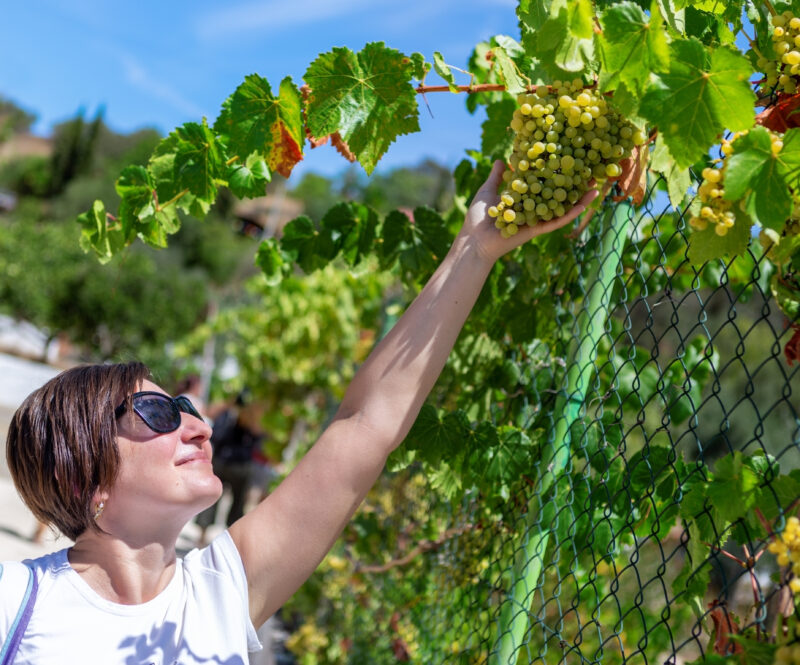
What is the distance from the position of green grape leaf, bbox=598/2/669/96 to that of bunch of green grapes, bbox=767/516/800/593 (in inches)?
25.6

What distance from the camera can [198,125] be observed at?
1.79 metres

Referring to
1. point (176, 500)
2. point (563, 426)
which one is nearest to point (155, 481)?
point (176, 500)

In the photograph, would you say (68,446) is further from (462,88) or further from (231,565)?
(462,88)

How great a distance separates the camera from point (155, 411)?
1.70 meters

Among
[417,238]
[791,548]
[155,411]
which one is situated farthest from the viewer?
[417,238]

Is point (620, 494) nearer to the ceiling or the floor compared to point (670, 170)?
nearer to the floor

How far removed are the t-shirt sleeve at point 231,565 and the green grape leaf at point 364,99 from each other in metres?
0.81

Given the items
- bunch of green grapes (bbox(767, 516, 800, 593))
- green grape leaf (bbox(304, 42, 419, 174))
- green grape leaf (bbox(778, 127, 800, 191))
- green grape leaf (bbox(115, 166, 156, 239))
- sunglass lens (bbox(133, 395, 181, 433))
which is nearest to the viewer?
bunch of green grapes (bbox(767, 516, 800, 593))

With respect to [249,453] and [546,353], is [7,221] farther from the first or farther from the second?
[546,353]

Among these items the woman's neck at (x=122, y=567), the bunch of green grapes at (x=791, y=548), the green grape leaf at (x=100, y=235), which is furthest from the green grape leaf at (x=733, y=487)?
the green grape leaf at (x=100, y=235)

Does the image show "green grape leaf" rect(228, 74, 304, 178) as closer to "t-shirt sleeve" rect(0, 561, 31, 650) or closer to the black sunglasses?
the black sunglasses

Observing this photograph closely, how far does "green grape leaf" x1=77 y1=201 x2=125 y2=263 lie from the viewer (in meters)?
1.99

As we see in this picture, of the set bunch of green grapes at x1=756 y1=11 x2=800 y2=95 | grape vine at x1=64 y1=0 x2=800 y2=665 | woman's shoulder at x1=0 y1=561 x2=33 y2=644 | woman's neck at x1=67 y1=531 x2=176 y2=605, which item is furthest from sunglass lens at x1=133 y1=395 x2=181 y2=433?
bunch of green grapes at x1=756 y1=11 x2=800 y2=95

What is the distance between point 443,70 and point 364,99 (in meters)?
0.19
